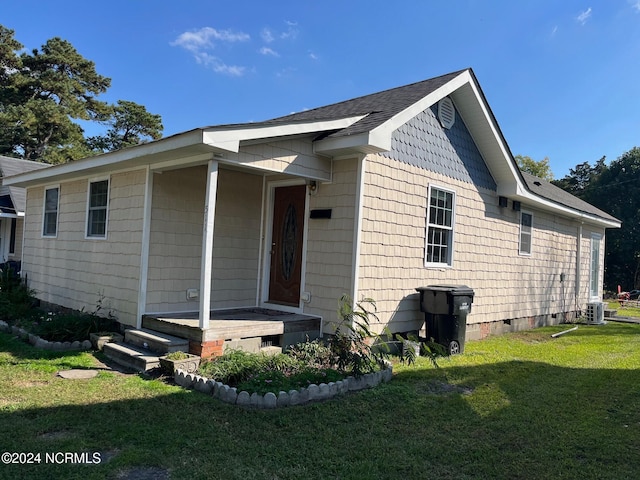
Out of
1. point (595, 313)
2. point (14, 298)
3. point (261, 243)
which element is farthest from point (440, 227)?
point (14, 298)

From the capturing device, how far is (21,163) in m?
19.1

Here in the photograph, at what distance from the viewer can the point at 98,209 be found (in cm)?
812

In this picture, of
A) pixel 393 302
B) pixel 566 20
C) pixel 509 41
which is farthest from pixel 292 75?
pixel 393 302

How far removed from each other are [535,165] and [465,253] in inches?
1300

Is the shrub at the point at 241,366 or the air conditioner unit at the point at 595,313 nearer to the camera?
the shrub at the point at 241,366

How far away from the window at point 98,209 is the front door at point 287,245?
2.96 metres

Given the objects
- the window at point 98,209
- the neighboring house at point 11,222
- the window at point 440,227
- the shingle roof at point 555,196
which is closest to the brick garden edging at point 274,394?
the window at point 440,227

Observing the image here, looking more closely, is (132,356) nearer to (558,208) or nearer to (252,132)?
(252,132)

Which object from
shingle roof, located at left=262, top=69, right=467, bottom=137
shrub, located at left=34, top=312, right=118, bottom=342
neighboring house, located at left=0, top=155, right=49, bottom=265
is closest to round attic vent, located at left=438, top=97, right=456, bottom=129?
shingle roof, located at left=262, top=69, right=467, bottom=137

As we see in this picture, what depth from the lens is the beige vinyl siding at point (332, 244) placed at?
6.60 m

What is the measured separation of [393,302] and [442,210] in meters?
2.18

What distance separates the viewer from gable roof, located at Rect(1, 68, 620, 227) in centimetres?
545

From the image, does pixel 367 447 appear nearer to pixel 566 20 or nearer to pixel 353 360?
pixel 353 360

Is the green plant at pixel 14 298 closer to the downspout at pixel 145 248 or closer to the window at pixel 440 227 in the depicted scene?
the downspout at pixel 145 248
